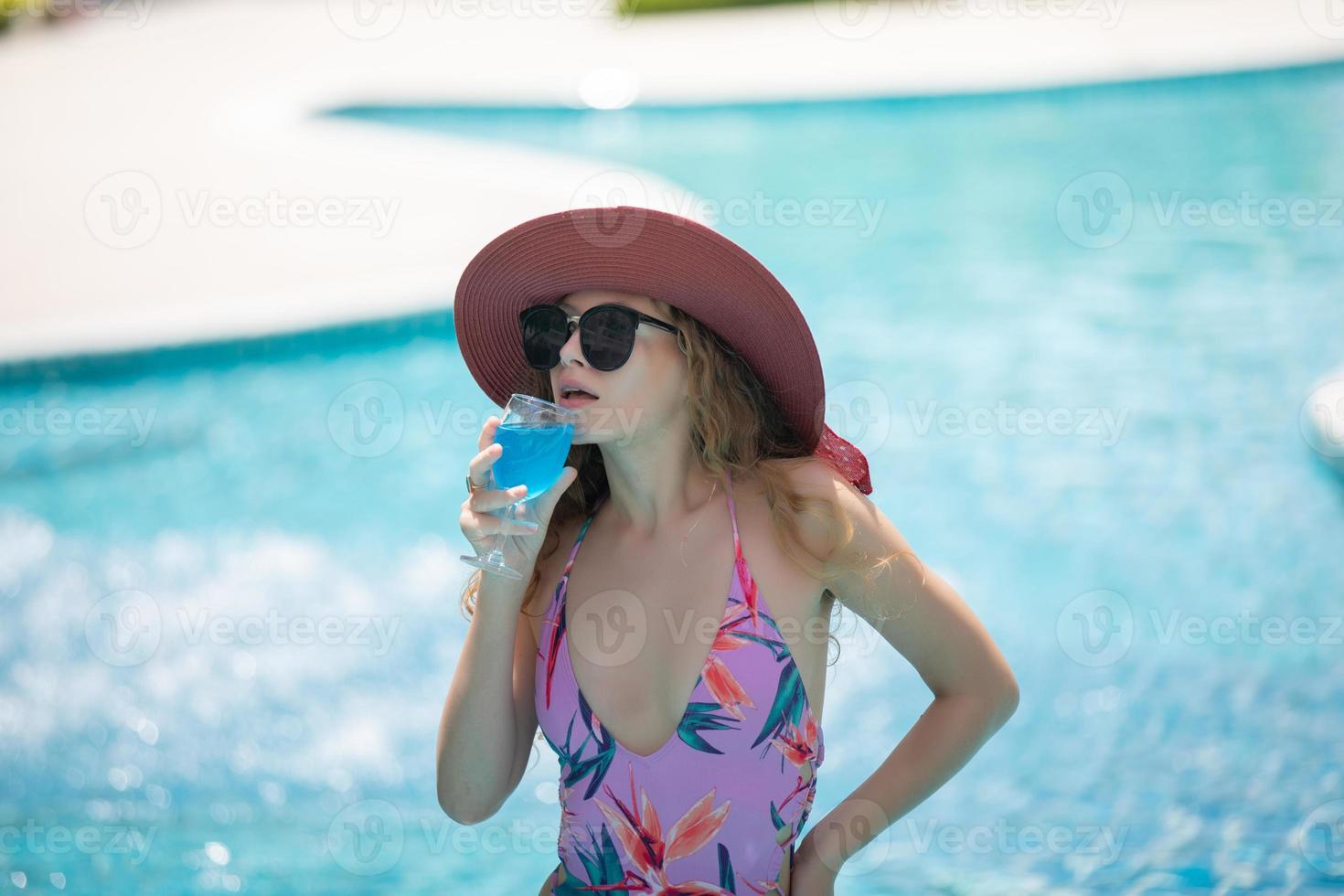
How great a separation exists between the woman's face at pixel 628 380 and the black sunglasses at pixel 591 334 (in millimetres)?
16

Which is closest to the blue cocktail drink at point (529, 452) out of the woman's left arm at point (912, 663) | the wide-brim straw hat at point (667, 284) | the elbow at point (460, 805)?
the wide-brim straw hat at point (667, 284)

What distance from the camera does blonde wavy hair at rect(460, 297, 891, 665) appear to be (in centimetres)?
246

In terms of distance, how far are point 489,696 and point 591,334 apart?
73 cm

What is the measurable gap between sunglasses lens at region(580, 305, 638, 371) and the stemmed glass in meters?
0.14

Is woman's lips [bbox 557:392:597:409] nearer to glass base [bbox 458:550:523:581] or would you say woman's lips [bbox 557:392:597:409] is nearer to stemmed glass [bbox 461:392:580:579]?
stemmed glass [bbox 461:392:580:579]

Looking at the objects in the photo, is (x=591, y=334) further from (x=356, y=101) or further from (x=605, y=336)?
(x=356, y=101)

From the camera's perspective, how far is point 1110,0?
54.8 ft

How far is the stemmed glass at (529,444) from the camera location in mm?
2254

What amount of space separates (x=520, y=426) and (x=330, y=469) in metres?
5.01

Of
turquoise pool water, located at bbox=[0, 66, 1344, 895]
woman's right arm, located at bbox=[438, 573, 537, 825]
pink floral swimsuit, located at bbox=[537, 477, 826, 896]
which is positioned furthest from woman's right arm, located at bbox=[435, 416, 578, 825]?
turquoise pool water, located at bbox=[0, 66, 1344, 895]

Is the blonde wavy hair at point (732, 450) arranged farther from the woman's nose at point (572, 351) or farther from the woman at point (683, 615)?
the woman's nose at point (572, 351)

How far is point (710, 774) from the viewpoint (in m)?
2.39

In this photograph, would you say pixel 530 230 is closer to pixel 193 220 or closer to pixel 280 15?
pixel 193 220

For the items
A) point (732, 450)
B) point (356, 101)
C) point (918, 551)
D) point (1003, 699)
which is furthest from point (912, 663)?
point (356, 101)
